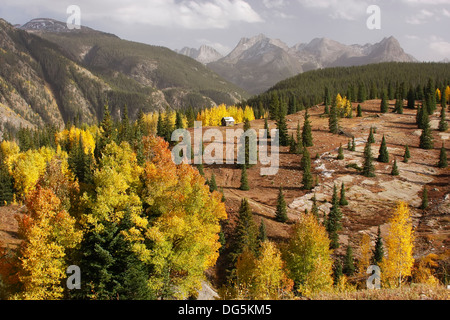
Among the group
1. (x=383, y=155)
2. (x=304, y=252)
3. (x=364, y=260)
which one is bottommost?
(x=364, y=260)

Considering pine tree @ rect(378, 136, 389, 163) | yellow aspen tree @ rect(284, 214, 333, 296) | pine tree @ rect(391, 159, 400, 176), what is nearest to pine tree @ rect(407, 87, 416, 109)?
pine tree @ rect(378, 136, 389, 163)

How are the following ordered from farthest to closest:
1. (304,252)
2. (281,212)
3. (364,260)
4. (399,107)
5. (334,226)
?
1. (399,107)
2. (281,212)
3. (334,226)
4. (364,260)
5. (304,252)

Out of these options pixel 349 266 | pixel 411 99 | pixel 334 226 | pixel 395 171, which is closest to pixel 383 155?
pixel 395 171

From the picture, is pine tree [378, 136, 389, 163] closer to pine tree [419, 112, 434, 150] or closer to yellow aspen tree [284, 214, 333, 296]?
pine tree [419, 112, 434, 150]

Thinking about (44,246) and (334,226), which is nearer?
(44,246)

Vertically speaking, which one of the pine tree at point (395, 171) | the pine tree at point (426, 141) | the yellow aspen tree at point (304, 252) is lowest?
the yellow aspen tree at point (304, 252)

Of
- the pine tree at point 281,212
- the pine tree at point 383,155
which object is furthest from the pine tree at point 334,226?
the pine tree at point 383,155

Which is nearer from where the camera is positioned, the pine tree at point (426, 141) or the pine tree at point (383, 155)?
the pine tree at point (383, 155)

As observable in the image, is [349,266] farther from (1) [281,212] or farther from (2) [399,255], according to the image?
(1) [281,212]

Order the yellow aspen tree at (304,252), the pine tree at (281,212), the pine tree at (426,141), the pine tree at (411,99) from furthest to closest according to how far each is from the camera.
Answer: the pine tree at (411,99) → the pine tree at (426,141) → the pine tree at (281,212) → the yellow aspen tree at (304,252)

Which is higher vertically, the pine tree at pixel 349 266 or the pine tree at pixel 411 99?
the pine tree at pixel 411 99

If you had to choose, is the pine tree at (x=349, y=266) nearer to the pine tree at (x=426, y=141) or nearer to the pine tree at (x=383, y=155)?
the pine tree at (x=383, y=155)

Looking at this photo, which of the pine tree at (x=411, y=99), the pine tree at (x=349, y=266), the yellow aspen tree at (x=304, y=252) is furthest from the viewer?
the pine tree at (x=411, y=99)
